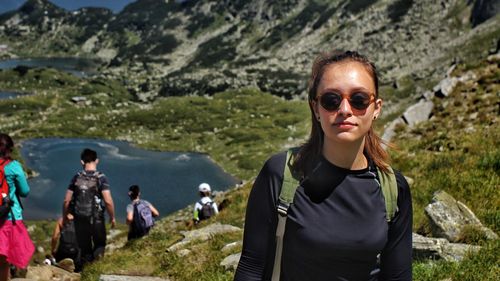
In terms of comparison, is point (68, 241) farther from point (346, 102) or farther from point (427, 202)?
point (346, 102)

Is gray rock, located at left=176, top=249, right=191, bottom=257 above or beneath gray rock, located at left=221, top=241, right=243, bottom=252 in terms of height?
beneath

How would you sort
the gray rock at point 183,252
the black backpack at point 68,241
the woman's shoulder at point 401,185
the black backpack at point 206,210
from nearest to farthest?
the woman's shoulder at point 401,185, the gray rock at point 183,252, the black backpack at point 68,241, the black backpack at point 206,210

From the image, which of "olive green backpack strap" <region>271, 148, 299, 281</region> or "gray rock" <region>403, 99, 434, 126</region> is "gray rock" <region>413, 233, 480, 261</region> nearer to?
"olive green backpack strap" <region>271, 148, 299, 281</region>

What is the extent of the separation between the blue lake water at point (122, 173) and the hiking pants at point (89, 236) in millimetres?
78111

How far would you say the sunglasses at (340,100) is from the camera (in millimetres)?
3809

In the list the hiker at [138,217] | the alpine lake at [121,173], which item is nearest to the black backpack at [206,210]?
the hiker at [138,217]

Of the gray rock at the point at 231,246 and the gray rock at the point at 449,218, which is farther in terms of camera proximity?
the gray rock at the point at 231,246

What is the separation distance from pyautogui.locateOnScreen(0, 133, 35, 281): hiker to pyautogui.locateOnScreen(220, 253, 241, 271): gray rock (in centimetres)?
480

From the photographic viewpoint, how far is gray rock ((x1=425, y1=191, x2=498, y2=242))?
8.70 meters

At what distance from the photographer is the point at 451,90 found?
87.0 ft

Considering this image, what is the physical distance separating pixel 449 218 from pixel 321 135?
238 inches

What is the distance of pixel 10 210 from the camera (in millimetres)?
10094

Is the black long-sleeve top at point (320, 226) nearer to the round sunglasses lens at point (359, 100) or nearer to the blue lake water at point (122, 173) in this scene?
the round sunglasses lens at point (359, 100)

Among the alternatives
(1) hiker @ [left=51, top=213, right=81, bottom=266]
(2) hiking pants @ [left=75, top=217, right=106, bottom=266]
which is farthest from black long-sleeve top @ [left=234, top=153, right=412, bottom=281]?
(1) hiker @ [left=51, top=213, right=81, bottom=266]
